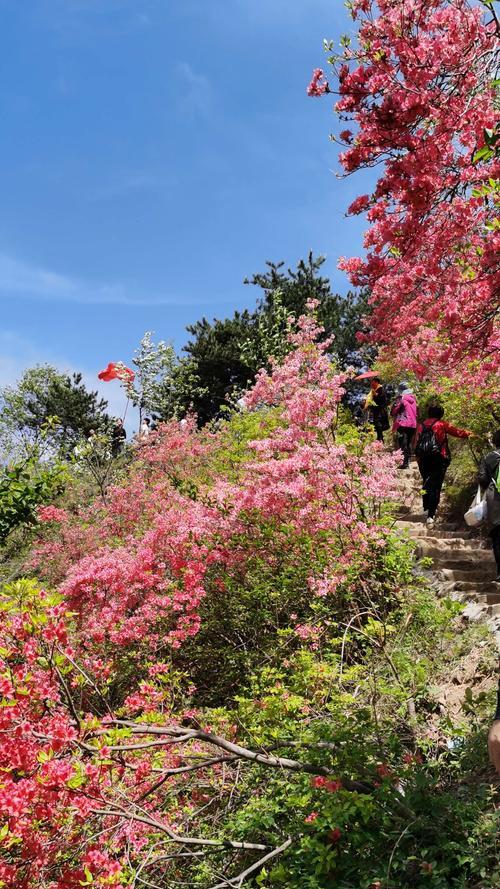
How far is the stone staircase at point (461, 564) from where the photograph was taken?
5.68 meters

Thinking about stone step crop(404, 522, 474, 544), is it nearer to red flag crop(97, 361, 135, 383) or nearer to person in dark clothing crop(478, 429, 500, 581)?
person in dark clothing crop(478, 429, 500, 581)

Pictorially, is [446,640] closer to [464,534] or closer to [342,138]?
[464,534]

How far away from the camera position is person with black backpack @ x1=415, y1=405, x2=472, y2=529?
25.7 ft

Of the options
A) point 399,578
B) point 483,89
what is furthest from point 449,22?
point 399,578

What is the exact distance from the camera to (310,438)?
6.39m

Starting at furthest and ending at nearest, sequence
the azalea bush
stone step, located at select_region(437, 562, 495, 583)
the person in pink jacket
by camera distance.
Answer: the person in pink jacket < stone step, located at select_region(437, 562, 495, 583) < the azalea bush

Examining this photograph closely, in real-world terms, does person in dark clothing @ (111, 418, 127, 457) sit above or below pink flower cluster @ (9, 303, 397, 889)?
above

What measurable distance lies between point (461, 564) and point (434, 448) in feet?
5.26

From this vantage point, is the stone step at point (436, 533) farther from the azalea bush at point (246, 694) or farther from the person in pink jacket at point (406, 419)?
the person in pink jacket at point (406, 419)

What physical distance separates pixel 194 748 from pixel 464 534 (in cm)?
556

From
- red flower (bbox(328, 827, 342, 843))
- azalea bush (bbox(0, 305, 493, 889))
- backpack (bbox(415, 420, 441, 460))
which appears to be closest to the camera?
azalea bush (bbox(0, 305, 493, 889))

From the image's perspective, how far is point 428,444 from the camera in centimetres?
788

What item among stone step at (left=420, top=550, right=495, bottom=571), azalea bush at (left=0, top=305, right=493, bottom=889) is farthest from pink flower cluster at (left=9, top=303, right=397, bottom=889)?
stone step at (left=420, top=550, right=495, bottom=571)

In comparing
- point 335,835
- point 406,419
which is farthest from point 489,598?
point 406,419
